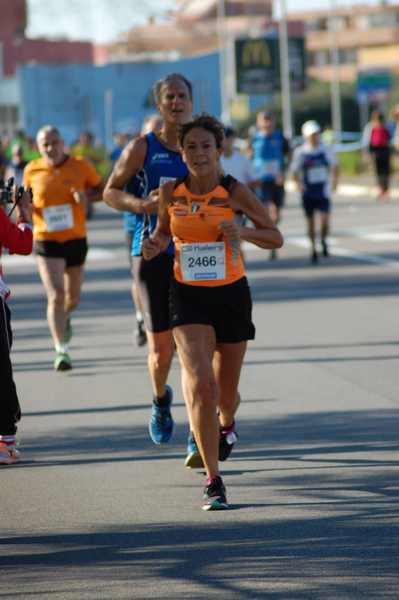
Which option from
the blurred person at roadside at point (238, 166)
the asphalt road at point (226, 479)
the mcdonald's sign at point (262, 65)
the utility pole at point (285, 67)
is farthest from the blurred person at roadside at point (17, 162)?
the mcdonald's sign at point (262, 65)

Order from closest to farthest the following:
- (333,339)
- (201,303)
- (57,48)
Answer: (201,303), (333,339), (57,48)

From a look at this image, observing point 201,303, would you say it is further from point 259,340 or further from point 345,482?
point 259,340

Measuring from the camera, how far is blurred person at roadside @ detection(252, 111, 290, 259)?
24.2m

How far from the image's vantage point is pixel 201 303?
7949 millimetres

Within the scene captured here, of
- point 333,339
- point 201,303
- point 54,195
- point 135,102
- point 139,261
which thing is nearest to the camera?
point 201,303

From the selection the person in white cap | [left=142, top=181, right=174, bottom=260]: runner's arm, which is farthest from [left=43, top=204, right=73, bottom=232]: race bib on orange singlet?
the person in white cap

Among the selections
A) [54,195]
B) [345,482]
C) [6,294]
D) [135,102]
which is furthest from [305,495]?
[135,102]

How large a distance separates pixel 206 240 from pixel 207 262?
0.36 feet

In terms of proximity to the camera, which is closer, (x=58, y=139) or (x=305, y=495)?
(x=305, y=495)

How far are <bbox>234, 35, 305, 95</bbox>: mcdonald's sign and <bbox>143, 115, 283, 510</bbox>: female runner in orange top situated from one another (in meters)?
66.2

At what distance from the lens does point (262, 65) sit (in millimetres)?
75312

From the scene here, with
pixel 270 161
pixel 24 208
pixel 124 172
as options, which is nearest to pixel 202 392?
pixel 24 208

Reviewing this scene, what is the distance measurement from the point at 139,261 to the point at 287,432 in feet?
4.52

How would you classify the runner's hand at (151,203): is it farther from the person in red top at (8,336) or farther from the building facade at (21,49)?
the building facade at (21,49)
